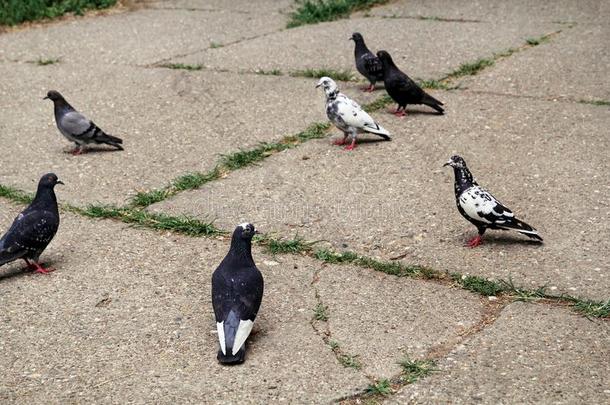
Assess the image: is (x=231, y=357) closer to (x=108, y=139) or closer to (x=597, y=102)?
(x=108, y=139)

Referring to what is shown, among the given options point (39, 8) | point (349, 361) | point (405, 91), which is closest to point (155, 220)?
point (349, 361)

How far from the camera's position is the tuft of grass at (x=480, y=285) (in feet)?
15.6

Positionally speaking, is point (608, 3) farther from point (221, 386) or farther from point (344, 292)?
point (221, 386)

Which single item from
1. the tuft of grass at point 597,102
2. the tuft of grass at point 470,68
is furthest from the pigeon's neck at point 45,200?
the tuft of grass at point 597,102

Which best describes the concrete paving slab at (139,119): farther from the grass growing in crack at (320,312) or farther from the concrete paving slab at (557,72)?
the grass growing in crack at (320,312)

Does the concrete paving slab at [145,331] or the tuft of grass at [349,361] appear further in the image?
the tuft of grass at [349,361]

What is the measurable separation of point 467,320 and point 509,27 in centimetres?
601

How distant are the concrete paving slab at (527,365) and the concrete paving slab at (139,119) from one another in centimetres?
289

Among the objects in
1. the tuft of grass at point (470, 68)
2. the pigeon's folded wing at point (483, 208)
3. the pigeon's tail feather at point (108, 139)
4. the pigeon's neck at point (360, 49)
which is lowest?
the tuft of grass at point (470, 68)

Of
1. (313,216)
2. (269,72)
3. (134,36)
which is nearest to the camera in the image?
(313,216)

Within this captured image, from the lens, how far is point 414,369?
4055 millimetres

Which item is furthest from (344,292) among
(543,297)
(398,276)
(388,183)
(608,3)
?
(608,3)

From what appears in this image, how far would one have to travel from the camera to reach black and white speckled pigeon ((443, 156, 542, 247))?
17.0ft

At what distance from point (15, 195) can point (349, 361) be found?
10.2ft
